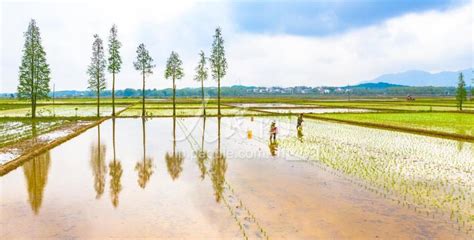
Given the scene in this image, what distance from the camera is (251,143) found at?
25.5 meters

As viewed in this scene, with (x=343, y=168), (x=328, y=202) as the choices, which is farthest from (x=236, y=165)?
(x=328, y=202)

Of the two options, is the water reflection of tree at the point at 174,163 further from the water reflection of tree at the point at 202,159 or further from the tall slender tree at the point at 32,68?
the tall slender tree at the point at 32,68

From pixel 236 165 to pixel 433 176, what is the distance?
8268 mm

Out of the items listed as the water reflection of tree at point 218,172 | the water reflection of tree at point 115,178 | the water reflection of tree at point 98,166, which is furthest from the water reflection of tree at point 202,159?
the water reflection of tree at point 98,166

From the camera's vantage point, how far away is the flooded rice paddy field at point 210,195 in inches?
364

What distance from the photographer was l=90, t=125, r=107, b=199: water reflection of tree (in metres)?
13.5

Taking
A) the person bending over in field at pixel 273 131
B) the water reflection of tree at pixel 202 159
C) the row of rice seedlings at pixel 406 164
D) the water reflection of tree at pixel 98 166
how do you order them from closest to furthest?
the row of rice seedlings at pixel 406 164
the water reflection of tree at pixel 98 166
the water reflection of tree at pixel 202 159
the person bending over in field at pixel 273 131

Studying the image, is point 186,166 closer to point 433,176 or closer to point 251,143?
point 251,143

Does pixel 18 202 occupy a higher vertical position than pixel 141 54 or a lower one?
lower

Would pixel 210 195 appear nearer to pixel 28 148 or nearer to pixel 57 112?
pixel 28 148

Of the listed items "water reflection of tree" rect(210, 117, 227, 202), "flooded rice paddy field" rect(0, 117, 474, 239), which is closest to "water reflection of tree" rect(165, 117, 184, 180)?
"flooded rice paddy field" rect(0, 117, 474, 239)

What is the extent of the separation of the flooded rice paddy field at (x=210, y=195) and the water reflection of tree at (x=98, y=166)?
5 centimetres

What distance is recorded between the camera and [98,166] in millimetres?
17500

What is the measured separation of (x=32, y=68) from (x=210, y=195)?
4452 cm
